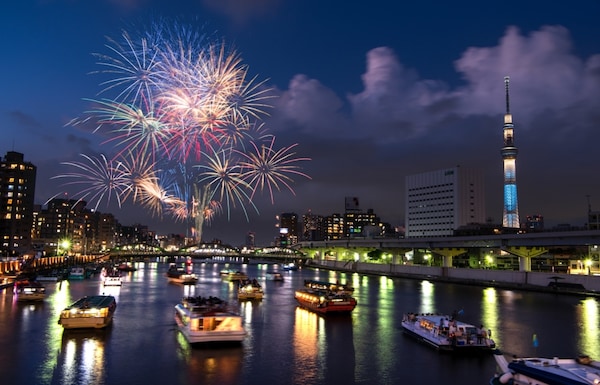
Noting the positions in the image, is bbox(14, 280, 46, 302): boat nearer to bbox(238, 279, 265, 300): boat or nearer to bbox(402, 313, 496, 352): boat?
bbox(238, 279, 265, 300): boat

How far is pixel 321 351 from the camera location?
1410 inches

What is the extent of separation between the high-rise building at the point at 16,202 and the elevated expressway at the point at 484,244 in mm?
102782

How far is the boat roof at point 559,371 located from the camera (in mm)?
20516

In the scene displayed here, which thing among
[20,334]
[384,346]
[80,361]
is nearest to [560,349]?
[384,346]

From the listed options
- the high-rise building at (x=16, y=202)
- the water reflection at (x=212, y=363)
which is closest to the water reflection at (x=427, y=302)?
the water reflection at (x=212, y=363)

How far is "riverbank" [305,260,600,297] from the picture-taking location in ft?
258

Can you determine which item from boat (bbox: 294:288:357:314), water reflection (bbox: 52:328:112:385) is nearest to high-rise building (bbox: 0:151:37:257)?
boat (bbox: 294:288:357:314)

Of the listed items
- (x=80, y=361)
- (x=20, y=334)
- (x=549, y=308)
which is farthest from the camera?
(x=549, y=308)

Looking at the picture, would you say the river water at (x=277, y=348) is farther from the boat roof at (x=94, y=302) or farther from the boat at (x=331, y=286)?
the boat at (x=331, y=286)

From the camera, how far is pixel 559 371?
21531 mm

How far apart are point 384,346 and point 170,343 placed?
610 inches

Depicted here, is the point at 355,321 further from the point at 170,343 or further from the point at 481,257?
the point at 481,257

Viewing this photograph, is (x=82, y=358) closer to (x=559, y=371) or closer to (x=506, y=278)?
(x=559, y=371)

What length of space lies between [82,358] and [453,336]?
24.0 meters
